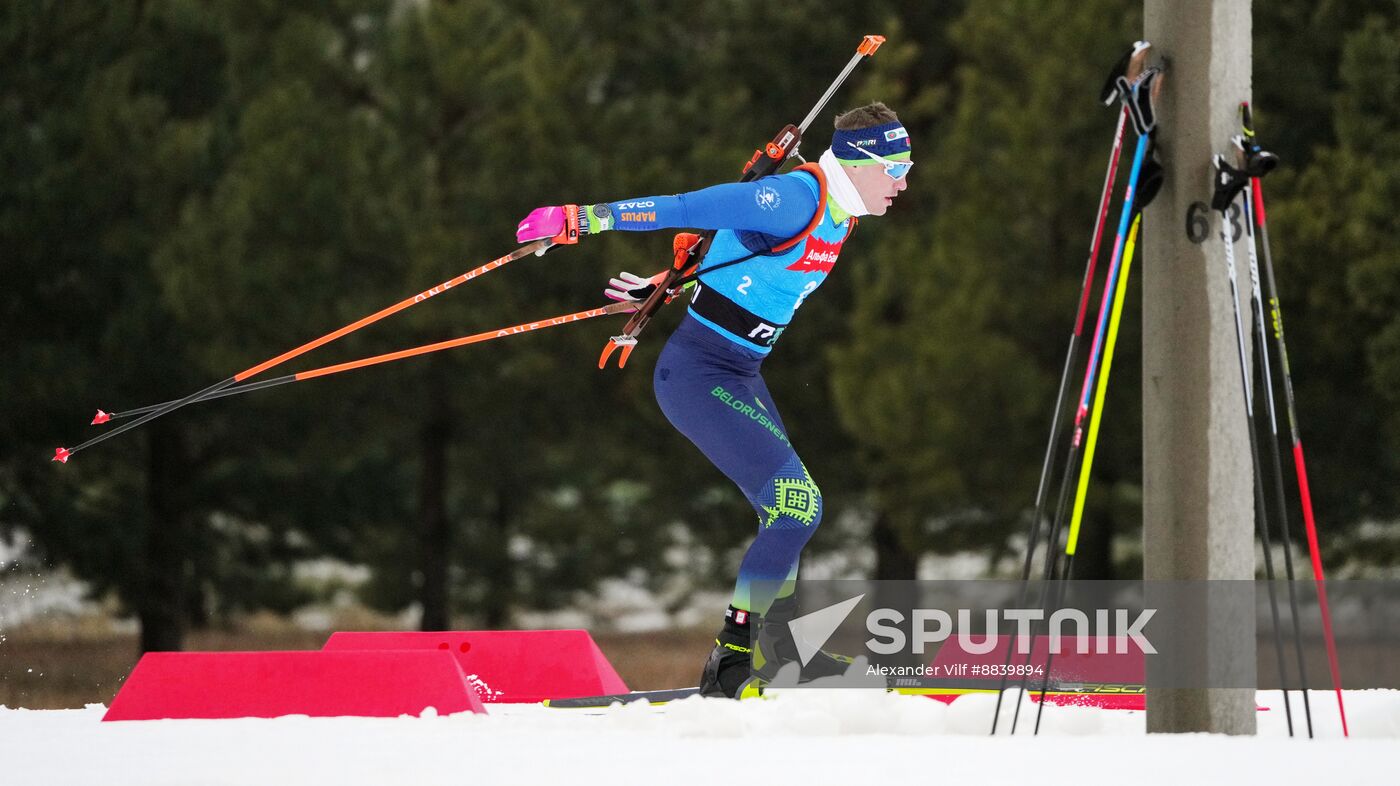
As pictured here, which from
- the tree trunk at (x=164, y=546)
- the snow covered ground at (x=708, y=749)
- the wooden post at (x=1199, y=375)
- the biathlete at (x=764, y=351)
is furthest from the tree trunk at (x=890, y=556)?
the wooden post at (x=1199, y=375)

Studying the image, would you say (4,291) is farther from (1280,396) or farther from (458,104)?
(1280,396)

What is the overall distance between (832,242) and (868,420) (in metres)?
7.70

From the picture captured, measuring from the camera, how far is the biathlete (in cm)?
412

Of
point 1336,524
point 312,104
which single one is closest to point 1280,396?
point 1336,524

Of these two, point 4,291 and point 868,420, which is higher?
point 4,291

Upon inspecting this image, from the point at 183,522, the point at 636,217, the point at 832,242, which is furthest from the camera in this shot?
the point at 183,522

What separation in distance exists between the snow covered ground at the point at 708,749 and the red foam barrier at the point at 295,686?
0.12m

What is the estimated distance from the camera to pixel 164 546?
13703 millimetres

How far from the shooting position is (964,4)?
14.8m

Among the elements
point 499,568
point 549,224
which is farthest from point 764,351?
point 499,568

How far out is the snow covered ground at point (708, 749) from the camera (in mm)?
2785

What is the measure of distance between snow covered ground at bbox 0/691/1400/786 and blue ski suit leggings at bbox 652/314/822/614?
1.18 ft

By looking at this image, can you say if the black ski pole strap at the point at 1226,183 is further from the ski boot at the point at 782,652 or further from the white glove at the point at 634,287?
the white glove at the point at 634,287

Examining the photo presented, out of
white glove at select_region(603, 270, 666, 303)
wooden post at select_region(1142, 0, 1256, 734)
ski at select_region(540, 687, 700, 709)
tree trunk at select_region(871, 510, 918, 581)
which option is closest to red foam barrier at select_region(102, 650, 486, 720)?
ski at select_region(540, 687, 700, 709)
